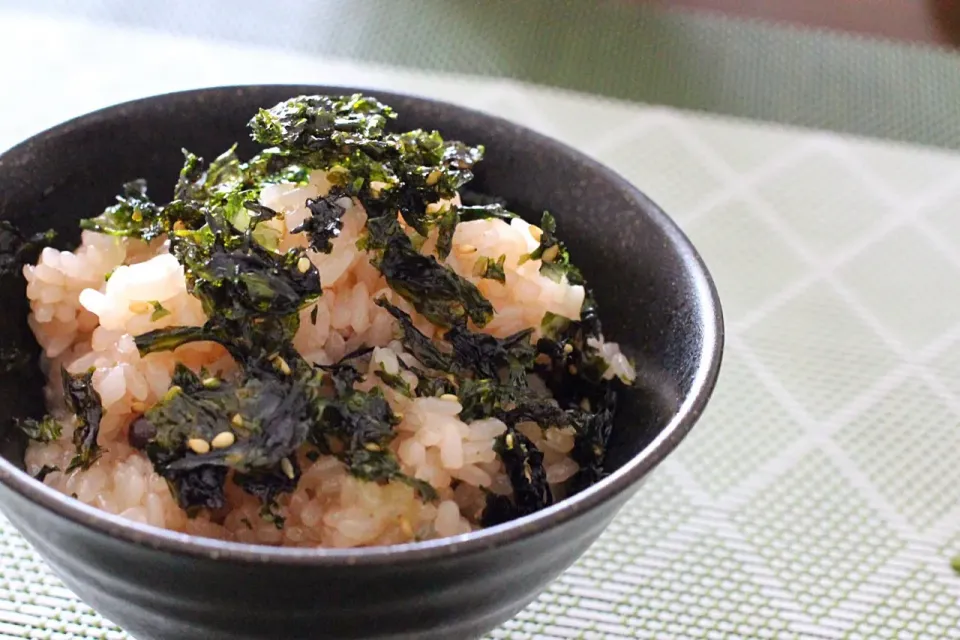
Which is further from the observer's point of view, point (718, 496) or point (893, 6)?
point (893, 6)

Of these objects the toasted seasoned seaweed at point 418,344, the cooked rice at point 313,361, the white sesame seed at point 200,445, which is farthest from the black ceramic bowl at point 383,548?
the toasted seasoned seaweed at point 418,344

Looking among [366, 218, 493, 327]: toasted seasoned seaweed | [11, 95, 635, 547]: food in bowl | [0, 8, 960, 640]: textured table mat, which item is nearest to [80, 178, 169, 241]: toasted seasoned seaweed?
[11, 95, 635, 547]: food in bowl

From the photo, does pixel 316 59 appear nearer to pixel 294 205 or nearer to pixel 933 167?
pixel 294 205

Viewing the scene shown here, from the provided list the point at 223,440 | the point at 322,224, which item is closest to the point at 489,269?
the point at 322,224

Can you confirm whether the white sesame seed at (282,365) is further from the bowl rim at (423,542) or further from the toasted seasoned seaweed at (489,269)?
the toasted seasoned seaweed at (489,269)

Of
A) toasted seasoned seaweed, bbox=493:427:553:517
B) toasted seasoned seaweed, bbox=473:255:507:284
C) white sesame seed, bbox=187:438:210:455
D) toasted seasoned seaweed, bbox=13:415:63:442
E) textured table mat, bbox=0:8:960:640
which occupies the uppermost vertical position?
toasted seasoned seaweed, bbox=473:255:507:284

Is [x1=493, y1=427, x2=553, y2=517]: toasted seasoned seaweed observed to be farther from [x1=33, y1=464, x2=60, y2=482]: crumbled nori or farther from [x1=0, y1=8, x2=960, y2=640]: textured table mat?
[x1=33, y1=464, x2=60, y2=482]: crumbled nori

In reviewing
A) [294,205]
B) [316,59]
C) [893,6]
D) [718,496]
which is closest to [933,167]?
[893,6]
